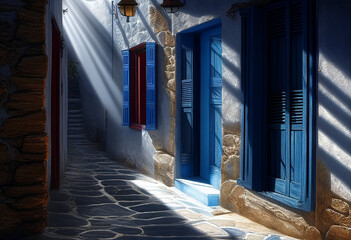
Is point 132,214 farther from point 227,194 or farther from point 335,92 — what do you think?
point 335,92

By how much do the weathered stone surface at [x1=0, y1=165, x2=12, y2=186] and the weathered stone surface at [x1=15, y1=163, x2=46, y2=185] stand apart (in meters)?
0.06

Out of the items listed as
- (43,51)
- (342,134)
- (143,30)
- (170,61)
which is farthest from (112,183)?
(342,134)

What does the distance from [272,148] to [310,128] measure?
90cm

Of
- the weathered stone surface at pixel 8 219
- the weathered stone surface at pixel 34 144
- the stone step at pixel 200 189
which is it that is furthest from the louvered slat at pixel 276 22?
the weathered stone surface at pixel 8 219

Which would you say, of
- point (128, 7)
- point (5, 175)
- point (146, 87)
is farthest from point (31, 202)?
point (128, 7)

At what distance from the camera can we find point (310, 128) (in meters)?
4.41

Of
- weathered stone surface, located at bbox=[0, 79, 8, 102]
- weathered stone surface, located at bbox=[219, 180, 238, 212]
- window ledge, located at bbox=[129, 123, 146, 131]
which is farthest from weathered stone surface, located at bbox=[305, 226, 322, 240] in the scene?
window ledge, located at bbox=[129, 123, 146, 131]

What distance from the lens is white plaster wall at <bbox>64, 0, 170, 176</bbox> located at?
8.44 meters

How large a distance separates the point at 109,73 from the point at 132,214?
20.3 ft

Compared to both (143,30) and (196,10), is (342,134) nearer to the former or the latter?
(196,10)

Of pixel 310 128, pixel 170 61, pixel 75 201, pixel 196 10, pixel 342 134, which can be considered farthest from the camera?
pixel 170 61

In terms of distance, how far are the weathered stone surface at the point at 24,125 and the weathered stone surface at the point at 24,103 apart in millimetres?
57

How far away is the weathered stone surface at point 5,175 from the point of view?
4172mm

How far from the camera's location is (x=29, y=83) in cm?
424
